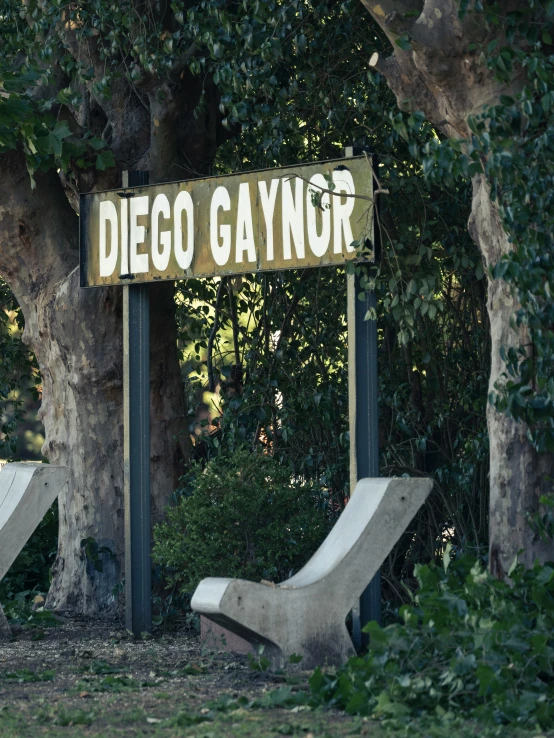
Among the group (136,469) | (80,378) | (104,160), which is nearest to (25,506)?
(136,469)

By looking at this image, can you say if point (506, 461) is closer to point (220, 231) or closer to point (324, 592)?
point (324, 592)

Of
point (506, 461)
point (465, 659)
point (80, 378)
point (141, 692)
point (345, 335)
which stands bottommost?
point (141, 692)

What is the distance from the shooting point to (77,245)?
846cm

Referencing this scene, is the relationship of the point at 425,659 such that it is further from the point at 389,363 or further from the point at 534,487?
the point at 389,363

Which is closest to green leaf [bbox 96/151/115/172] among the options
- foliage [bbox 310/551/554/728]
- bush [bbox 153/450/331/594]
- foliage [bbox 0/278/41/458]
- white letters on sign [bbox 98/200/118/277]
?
white letters on sign [bbox 98/200/118/277]

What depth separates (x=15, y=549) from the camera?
22.8 ft

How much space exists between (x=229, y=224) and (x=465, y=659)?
3.31 m

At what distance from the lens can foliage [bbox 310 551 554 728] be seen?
4.50 meters

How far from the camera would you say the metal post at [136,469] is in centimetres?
738

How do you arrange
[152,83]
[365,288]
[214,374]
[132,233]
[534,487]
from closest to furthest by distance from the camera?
[534,487]
[365,288]
[132,233]
[152,83]
[214,374]

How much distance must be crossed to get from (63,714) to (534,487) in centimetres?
240

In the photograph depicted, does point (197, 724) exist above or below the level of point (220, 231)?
below

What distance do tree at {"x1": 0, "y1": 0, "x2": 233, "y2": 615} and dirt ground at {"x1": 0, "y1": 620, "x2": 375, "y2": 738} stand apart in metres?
1.25

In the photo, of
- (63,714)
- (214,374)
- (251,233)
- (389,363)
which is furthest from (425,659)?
(214,374)
